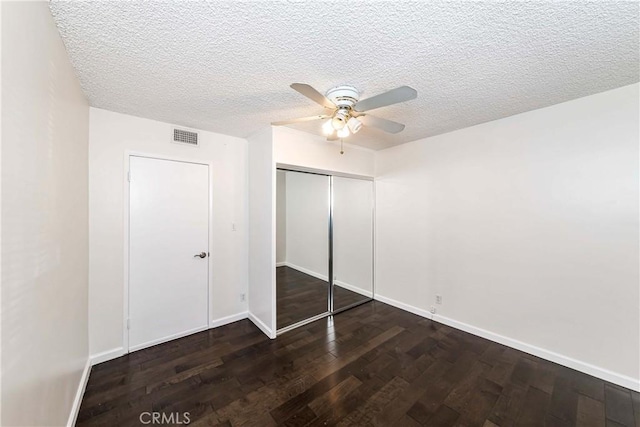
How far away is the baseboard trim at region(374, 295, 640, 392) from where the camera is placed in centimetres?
200

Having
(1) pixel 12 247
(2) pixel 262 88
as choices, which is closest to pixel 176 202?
(2) pixel 262 88

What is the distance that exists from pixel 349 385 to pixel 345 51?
251cm

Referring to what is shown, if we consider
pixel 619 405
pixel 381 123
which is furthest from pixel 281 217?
pixel 619 405

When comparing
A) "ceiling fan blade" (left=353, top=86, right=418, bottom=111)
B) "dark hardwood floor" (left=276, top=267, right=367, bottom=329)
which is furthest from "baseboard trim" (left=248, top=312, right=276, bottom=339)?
"ceiling fan blade" (left=353, top=86, right=418, bottom=111)

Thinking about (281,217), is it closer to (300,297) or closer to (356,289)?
(300,297)

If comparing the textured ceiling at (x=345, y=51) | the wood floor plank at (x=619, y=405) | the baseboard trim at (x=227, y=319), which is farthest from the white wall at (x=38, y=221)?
the wood floor plank at (x=619, y=405)

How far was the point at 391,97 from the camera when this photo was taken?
155 centimetres

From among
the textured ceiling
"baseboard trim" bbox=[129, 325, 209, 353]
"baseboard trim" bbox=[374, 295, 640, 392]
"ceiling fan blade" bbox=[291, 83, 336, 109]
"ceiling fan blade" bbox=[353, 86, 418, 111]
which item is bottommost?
"baseboard trim" bbox=[129, 325, 209, 353]

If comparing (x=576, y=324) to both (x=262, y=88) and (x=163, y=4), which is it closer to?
(x=262, y=88)

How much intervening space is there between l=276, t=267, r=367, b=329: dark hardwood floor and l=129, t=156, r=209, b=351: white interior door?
91cm

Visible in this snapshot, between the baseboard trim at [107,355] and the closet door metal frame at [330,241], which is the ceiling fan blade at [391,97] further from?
the baseboard trim at [107,355]

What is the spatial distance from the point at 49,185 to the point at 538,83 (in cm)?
331

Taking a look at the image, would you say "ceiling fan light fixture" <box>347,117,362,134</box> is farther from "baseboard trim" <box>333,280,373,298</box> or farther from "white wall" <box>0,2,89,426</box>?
"baseboard trim" <box>333,280,373,298</box>

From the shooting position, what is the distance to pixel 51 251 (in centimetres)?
131
